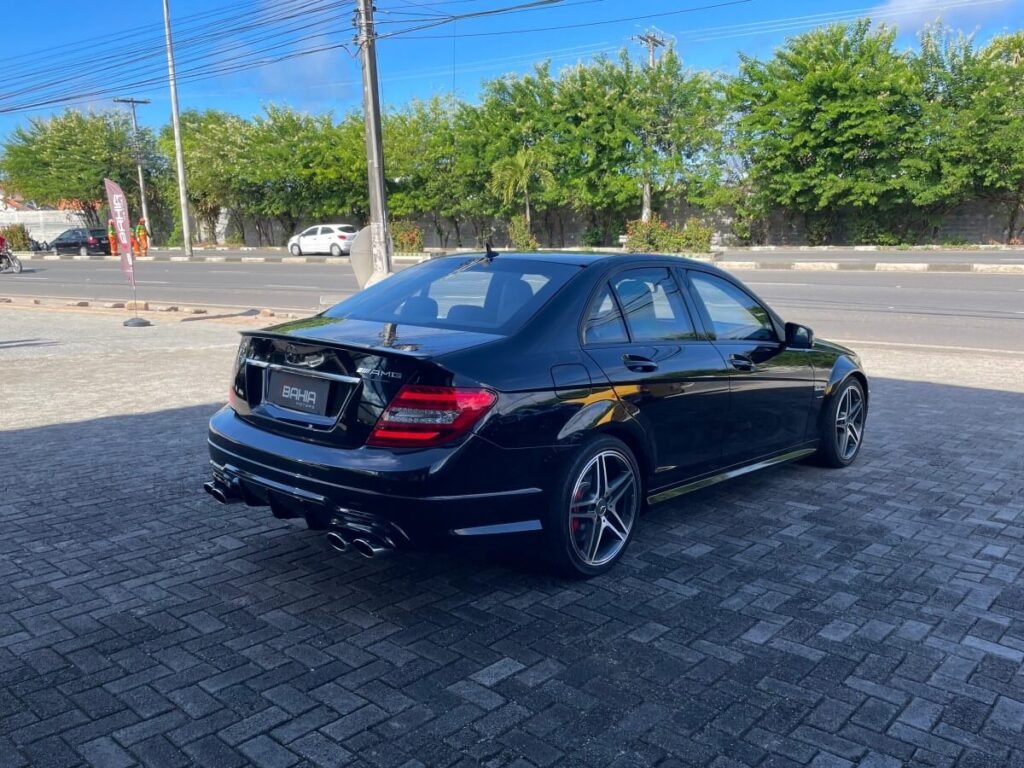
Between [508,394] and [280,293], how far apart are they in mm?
18985

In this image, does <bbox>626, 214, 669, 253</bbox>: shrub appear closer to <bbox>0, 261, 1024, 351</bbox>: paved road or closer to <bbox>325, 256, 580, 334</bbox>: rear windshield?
<bbox>0, 261, 1024, 351</bbox>: paved road

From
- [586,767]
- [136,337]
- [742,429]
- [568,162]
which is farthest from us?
[568,162]

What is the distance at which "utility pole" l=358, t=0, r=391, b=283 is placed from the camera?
48.5ft

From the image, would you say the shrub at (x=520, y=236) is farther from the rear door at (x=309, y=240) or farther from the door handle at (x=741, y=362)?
the door handle at (x=741, y=362)

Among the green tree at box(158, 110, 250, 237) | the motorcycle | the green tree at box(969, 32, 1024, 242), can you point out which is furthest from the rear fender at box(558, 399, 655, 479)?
the green tree at box(158, 110, 250, 237)

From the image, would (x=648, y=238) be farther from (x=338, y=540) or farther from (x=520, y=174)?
(x=338, y=540)

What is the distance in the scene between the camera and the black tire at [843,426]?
5984mm

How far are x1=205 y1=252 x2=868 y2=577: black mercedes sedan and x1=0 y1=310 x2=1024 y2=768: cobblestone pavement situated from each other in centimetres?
34

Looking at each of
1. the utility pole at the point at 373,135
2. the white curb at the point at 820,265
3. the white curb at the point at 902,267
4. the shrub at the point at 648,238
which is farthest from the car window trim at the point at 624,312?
the shrub at the point at 648,238

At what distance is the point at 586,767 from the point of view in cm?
276

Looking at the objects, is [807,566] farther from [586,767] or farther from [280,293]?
[280,293]

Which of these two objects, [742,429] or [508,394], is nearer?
[508,394]

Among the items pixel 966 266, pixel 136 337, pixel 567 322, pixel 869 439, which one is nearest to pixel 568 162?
pixel 966 266

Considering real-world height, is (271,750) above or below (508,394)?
below
